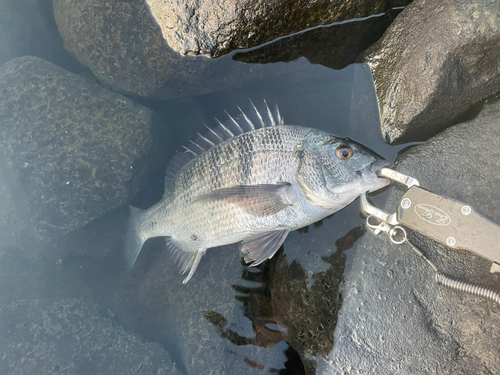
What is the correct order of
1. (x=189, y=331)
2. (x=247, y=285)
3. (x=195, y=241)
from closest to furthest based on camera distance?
(x=195, y=241) → (x=247, y=285) → (x=189, y=331)

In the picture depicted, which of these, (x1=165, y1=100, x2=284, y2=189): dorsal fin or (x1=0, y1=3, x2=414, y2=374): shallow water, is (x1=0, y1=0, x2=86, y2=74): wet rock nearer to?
(x1=0, y1=3, x2=414, y2=374): shallow water

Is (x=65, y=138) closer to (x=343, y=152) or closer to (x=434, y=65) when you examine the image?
(x=343, y=152)

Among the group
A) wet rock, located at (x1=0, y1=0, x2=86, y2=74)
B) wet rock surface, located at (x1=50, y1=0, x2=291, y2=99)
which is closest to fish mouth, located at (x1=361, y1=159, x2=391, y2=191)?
wet rock surface, located at (x1=50, y1=0, x2=291, y2=99)

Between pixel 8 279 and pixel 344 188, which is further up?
pixel 8 279

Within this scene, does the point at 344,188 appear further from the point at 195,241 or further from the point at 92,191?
the point at 92,191

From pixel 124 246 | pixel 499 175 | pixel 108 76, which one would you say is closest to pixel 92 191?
pixel 124 246

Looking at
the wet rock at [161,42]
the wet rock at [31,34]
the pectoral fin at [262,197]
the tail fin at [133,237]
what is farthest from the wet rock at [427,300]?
the wet rock at [31,34]

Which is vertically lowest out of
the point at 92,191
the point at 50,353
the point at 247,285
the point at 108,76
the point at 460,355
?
the point at 460,355

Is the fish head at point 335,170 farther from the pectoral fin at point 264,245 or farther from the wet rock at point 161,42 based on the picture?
the wet rock at point 161,42
